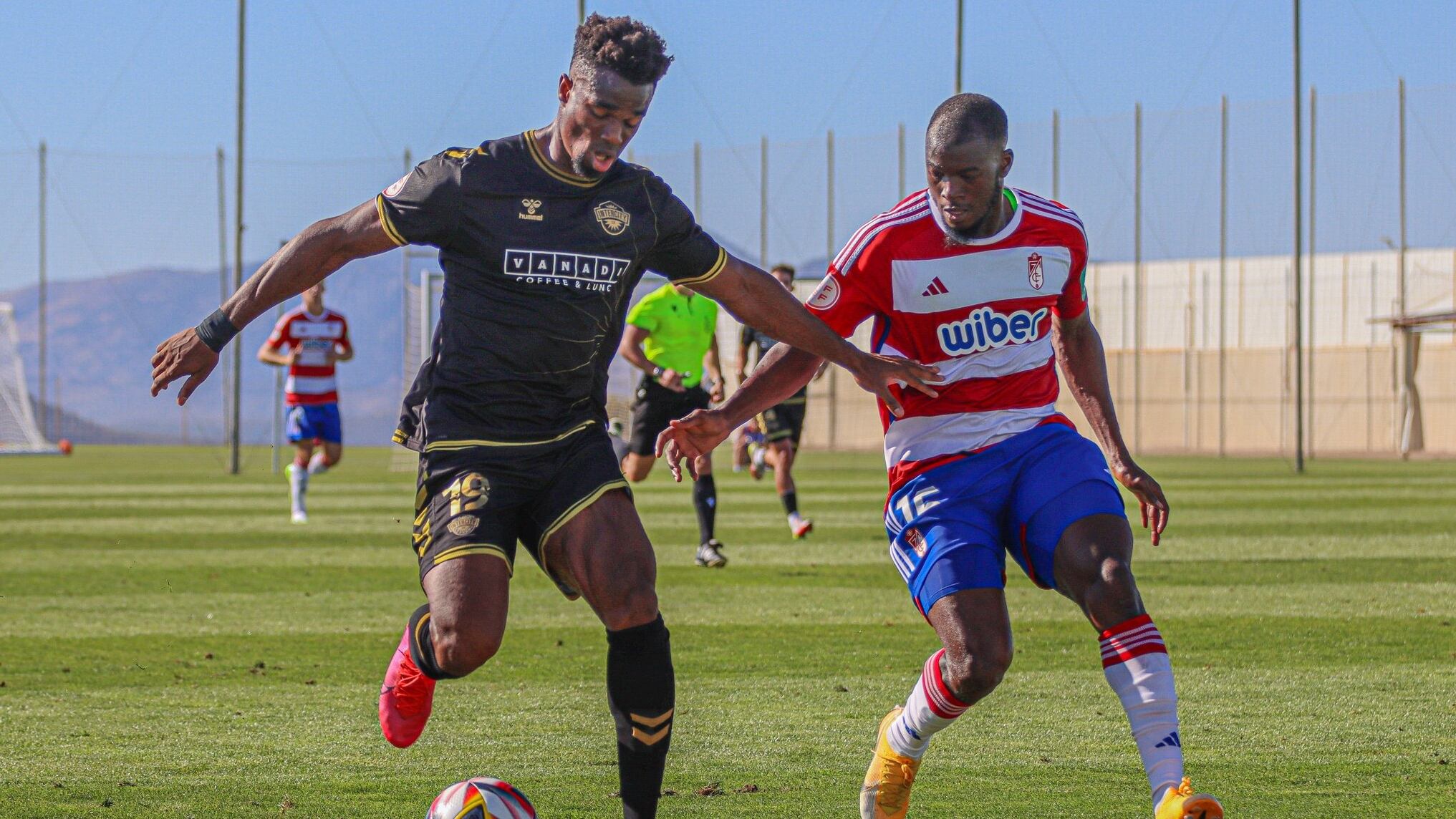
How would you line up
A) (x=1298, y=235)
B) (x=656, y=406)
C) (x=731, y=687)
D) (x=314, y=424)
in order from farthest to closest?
(x=1298, y=235)
(x=314, y=424)
(x=656, y=406)
(x=731, y=687)

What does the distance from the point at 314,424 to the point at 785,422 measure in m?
4.75

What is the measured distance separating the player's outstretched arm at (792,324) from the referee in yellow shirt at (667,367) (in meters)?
7.06

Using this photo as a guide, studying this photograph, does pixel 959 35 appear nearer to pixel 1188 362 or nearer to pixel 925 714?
pixel 1188 362

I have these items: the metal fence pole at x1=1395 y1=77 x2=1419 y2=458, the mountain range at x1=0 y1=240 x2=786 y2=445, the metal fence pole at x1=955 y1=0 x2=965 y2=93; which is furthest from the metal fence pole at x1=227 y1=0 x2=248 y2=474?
the mountain range at x1=0 y1=240 x2=786 y2=445

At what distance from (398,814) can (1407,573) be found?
8.32 metres

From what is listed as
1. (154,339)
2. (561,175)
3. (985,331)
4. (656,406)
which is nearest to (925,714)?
(985,331)

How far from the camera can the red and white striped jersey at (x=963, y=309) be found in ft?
15.7

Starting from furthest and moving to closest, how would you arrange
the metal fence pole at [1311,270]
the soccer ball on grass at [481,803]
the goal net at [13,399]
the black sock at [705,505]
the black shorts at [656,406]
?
the goal net at [13,399], the metal fence pole at [1311,270], the black shorts at [656,406], the black sock at [705,505], the soccer ball on grass at [481,803]

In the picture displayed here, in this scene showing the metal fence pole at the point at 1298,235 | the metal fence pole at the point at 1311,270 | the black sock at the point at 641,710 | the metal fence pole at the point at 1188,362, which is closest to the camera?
the black sock at the point at 641,710

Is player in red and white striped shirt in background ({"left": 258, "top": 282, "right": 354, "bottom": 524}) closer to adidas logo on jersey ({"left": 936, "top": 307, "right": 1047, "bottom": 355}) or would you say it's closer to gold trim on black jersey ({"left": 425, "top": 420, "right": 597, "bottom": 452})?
gold trim on black jersey ({"left": 425, "top": 420, "right": 597, "bottom": 452})

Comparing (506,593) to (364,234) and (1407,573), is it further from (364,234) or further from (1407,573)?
(1407,573)

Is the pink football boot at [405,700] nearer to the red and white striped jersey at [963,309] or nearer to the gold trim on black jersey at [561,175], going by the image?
the gold trim on black jersey at [561,175]

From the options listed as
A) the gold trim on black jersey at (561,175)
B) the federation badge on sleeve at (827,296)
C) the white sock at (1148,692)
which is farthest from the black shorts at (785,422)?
the white sock at (1148,692)

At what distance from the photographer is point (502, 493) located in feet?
15.0
